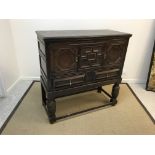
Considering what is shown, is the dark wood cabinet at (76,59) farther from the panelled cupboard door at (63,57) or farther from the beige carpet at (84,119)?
the beige carpet at (84,119)

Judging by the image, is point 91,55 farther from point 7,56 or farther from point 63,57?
point 7,56

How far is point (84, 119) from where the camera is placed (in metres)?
2.02

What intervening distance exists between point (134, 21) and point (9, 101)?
7.77ft

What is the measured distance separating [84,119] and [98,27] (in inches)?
59.9

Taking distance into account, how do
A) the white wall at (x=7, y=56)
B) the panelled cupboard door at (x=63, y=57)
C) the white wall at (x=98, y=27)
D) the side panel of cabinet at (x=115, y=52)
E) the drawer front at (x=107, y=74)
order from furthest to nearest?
the white wall at (x=98, y=27) → the white wall at (x=7, y=56) → the drawer front at (x=107, y=74) → the side panel of cabinet at (x=115, y=52) → the panelled cupboard door at (x=63, y=57)

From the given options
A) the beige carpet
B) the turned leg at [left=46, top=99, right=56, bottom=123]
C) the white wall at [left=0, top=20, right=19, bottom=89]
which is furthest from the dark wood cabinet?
the white wall at [left=0, top=20, right=19, bottom=89]

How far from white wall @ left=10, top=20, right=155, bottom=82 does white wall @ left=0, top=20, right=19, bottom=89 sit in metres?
0.10

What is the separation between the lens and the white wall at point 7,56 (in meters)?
2.38

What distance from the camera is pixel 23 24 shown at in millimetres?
2527

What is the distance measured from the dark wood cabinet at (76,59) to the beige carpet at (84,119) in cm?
21

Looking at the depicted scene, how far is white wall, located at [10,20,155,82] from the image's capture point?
2.53 meters

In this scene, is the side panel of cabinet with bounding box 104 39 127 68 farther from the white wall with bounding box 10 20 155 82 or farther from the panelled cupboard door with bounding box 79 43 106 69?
the white wall with bounding box 10 20 155 82

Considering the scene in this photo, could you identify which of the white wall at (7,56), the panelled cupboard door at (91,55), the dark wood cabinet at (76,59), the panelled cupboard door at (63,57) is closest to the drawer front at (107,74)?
the dark wood cabinet at (76,59)

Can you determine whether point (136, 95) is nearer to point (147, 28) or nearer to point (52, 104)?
point (147, 28)
